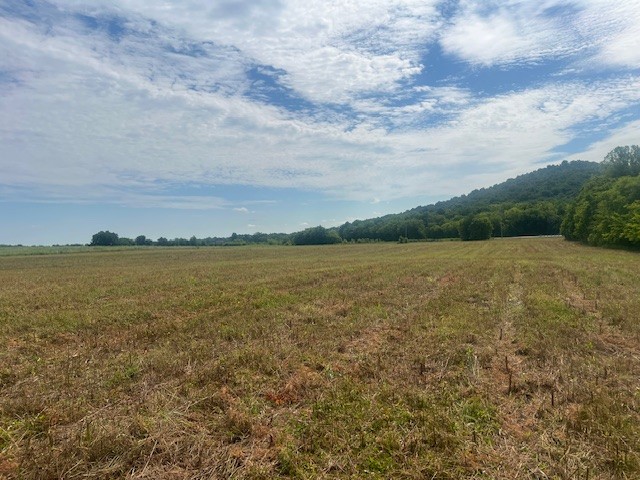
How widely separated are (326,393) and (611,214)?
62.8 m

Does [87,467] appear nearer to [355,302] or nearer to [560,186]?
[355,302]

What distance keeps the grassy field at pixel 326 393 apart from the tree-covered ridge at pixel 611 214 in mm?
45913

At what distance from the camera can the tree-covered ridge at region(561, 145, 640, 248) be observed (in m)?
47.1

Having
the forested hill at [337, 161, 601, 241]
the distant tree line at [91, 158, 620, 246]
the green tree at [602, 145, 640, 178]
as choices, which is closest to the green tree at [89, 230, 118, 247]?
the distant tree line at [91, 158, 620, 246]

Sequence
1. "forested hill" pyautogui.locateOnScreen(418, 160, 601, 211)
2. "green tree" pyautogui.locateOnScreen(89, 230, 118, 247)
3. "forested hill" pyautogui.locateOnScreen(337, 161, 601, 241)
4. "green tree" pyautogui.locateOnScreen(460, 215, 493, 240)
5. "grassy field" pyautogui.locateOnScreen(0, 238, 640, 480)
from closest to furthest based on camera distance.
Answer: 1. "grassy field" pyautogui.locateOnScreen(0, 238, 640, 480)
2. "green tree" pyautogui.locateOnScreen(460, 215, 493, 240)
3. "forested hill" pyautogui.locateOnScreen(337, 161, 601, 241)
4. "green tree" pyautogui.locateOnScreen(89, 230, 118, 247)
5. "forested hill" pyautogui.locateOnScreen(418, 160, 601, 211)

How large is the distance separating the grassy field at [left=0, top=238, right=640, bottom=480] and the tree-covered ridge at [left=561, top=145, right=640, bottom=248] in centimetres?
4591

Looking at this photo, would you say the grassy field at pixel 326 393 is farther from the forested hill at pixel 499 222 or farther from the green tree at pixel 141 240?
the green tree at pixel 141 240

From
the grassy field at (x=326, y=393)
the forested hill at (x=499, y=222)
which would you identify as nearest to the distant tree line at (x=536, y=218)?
the forested hill at (x=499, y=222)

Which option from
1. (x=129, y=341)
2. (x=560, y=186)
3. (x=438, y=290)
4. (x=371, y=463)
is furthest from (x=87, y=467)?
(x=560, y=186)

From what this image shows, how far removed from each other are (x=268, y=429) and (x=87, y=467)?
6.74 ft

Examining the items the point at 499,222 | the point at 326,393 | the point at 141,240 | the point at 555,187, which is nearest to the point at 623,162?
the point at 499,222

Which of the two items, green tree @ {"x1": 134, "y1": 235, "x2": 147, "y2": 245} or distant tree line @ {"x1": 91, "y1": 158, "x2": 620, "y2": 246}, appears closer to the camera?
distant tree line @ {"x1": 91, "y1": 158, "x2": 620, "y2": 246}

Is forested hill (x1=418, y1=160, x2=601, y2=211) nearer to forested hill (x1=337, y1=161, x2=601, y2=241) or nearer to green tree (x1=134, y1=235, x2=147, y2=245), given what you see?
forested hill (x1=337, y1=161, x2=601, y2=241)

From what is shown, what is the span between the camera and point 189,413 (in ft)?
17.5
